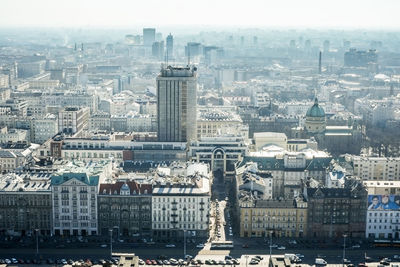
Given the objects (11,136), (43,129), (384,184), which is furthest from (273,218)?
(43,129)

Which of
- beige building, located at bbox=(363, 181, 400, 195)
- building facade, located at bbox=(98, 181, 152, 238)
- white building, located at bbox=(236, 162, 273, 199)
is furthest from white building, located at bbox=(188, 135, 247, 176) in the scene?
building facade, located at bbox=(98, 181, 152, 238)

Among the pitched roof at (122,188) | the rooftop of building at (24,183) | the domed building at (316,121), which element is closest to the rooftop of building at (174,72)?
the domed building at (316,121)

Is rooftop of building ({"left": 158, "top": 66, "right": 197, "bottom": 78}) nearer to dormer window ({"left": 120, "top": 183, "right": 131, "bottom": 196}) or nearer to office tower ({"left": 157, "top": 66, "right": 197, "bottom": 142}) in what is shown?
office tower ({"left": 157, "top": 66, "right": 197, "bottom": 142})

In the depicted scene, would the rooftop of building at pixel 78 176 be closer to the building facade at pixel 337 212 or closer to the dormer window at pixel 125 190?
the dormer window at pixel 125 190

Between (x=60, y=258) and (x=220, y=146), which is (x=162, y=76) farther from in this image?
(x=60, y=258)

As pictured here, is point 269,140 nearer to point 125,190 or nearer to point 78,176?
point 125,190

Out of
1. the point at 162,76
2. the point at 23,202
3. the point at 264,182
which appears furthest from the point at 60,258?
the point at 162,76
